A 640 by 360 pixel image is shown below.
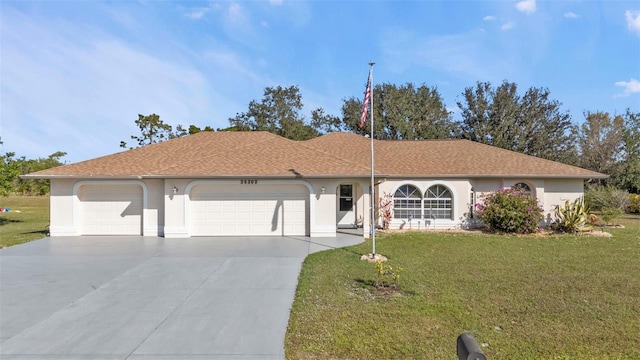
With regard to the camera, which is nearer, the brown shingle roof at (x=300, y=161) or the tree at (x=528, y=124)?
the brown shingle roof at (x=300, y=161)

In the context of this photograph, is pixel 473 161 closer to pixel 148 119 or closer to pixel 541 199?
pixel 541 199

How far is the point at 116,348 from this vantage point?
14.7 feet

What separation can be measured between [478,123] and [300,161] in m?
28.5

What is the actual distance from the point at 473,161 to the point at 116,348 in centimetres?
1652

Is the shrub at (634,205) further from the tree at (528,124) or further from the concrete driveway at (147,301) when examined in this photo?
the concrete driveway at (147,301)

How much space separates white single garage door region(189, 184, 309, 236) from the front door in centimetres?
303

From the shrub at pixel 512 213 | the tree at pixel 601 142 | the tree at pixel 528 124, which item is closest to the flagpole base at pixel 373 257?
the shrub at pixel 512 213

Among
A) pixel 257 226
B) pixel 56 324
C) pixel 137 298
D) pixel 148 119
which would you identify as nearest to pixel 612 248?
pixel 257 226

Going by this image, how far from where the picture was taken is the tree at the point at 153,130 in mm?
38031

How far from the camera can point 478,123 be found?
35.6 metres

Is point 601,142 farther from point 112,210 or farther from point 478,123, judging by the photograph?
Answer: point 112,210

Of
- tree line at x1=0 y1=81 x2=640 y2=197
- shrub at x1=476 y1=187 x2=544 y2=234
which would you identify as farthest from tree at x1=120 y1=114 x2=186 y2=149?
shrub at x1=476 y1=187 x2=544 y2=234

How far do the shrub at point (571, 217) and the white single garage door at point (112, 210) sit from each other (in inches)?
721

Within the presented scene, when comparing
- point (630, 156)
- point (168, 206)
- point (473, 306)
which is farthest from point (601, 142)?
point (168, 206)
